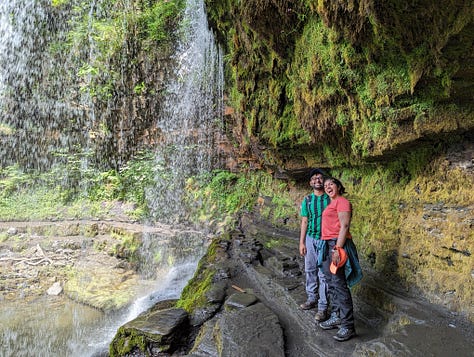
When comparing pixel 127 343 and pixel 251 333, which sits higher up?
pixel 251 333

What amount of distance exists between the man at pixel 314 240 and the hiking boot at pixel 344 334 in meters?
0.39

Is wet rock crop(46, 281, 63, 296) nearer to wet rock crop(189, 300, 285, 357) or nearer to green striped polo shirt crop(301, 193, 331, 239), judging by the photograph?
wet rock crop(189, 300, 285, 357)

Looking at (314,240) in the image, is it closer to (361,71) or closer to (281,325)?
(281,325)

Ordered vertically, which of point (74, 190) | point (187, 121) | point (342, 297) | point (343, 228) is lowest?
point (342, 297)

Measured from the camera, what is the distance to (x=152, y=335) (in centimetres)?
416

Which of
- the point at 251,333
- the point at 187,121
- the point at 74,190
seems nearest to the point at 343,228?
the point at 251,333

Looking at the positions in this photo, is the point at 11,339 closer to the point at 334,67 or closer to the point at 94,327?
the point at 94,327

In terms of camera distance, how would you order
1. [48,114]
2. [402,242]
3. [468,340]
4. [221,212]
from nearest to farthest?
1. [468,340]
2. [402,242]
3. [221,212]
4. [48,114]

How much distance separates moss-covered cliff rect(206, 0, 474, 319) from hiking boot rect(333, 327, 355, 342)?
1.00 metres

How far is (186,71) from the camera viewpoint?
1270cm

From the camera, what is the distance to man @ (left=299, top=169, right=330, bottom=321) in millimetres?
3848

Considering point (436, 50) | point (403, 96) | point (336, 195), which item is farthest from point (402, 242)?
point (436, 50)

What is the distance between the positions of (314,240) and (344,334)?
1.12 meters

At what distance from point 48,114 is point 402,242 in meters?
16.4
